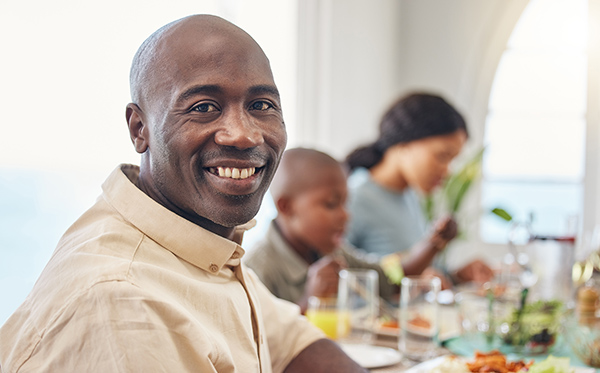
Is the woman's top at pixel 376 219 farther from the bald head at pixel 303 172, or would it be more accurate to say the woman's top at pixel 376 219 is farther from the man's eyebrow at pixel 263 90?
the man's eyebrow at pixel 263 90

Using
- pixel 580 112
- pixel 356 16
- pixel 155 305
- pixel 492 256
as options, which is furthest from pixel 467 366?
pixel 580 112

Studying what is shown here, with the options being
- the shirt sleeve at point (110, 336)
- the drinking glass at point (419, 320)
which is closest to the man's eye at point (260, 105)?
the shirt sleeve at point (110, 336)

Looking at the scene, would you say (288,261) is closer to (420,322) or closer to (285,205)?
(285,205)

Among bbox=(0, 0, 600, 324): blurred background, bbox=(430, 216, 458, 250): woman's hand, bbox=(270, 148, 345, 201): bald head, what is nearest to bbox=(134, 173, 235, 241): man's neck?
bbox=(0, 0, 600, 324): blurred background

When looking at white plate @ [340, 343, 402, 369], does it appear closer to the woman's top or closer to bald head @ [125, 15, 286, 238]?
bald head @ [125, 15, 286, 238]

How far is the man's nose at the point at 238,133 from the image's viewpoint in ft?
2.31

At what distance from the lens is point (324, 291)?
58.1 inches

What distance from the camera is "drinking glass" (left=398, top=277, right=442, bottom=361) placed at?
131cm

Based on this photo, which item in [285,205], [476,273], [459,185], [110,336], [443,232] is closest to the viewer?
[110,336]

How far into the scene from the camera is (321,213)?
177 centimetres

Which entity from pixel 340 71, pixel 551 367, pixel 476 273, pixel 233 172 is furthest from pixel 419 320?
pixel 340 71

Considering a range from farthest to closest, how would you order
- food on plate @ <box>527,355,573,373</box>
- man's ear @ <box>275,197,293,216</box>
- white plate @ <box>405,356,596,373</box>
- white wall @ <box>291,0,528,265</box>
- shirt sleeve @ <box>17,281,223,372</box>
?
white wall @ <box>291,0,528,265</box>
man's ear @ <box>275,197,293,216</box>
white plate @ <box>405,356,596,373</box>
food on plate @ <box>527,355,573,373</box>
shirt sleeve @ <box>17,281,223,372</box>

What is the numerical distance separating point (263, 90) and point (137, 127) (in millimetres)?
153

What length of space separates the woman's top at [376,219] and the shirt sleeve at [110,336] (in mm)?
1960
